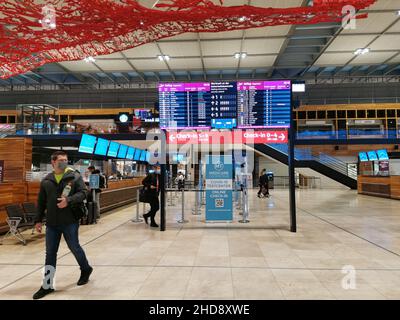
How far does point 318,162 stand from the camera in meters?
23.6

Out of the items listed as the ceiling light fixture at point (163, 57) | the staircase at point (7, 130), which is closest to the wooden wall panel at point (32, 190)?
the staircase at point (7, 130)

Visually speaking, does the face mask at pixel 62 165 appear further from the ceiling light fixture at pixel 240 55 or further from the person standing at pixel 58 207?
the ceiling light fixture at pixel 240 55

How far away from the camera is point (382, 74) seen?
25.2m

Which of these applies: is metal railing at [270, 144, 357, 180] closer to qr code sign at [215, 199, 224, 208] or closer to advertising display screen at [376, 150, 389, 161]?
advertising display screen at [376, 150, 389, 161]

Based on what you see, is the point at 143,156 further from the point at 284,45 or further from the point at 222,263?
the point at 222,263

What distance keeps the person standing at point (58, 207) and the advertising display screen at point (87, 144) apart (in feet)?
28.0

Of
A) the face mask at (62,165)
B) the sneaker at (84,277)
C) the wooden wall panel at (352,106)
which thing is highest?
the wooden wall panel at (352,106)

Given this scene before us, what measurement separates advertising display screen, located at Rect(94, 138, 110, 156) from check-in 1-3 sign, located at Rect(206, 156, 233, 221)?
20.9 feet

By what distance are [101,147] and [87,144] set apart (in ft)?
4.23

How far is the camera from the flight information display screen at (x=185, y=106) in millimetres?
7379
